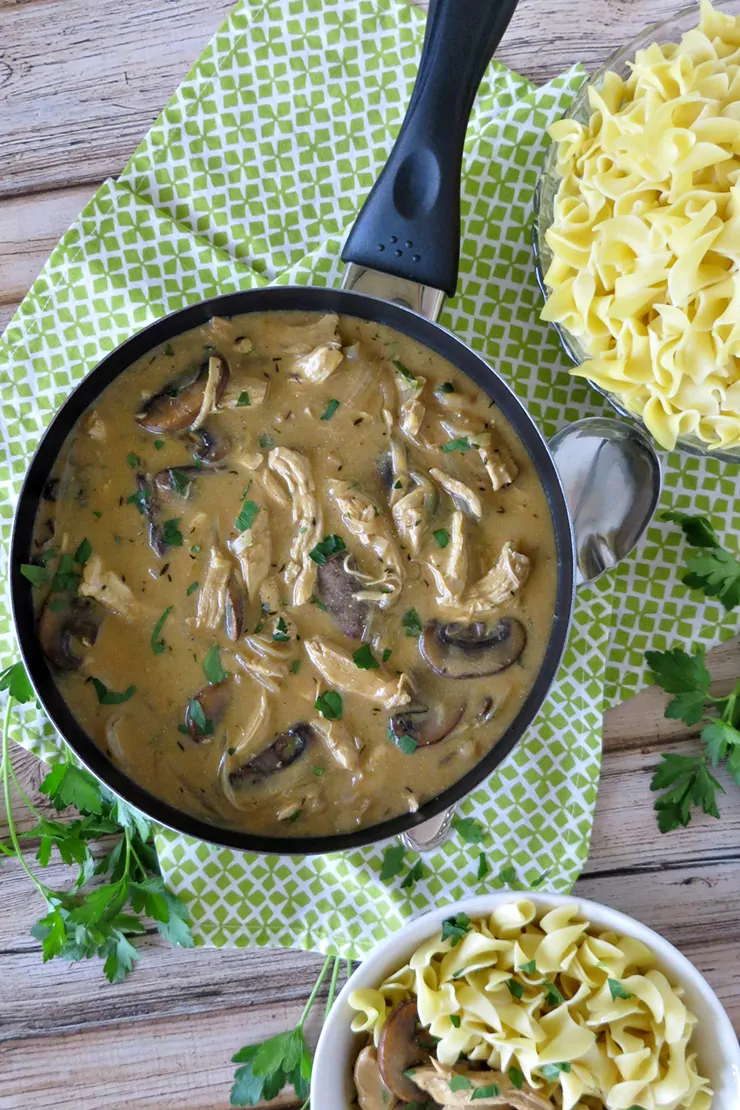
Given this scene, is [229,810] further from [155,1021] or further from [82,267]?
[82,267]

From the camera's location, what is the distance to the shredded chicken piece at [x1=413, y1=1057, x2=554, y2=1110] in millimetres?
3004

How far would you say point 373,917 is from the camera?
3271 mm

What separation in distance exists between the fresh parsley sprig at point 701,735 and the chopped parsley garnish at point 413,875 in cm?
83

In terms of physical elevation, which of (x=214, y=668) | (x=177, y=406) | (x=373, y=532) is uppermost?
(x=177, y=406)

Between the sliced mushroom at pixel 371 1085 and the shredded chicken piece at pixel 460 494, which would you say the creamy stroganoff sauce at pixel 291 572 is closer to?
the shredded chicken piece at pixel 460 494

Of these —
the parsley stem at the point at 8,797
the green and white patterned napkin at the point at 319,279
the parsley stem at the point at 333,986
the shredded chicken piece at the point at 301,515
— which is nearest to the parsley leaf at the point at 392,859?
the green and white patterned napkin at the point at 319,279

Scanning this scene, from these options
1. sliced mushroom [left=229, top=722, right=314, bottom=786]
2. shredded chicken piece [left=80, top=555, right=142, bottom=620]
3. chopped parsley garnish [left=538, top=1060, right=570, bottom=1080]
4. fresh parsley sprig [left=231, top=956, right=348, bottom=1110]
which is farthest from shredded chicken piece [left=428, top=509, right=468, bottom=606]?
chopped parsley garnish [left=538, top=1060, right=570, bottom=1080]

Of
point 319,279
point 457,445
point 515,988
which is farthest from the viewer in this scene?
point 319,279

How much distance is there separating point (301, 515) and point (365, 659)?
462mm

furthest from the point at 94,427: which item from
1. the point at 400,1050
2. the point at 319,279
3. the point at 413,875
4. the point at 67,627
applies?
the point at 400,1050

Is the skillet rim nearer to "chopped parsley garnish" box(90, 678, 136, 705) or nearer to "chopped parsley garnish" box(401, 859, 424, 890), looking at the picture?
"chopped parsley garnish" box(90, 678, 136, 705)

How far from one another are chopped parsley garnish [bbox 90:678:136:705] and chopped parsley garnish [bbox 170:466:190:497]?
0.60 meters

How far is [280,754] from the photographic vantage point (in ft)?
9.27

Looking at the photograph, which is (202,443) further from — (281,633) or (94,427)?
(281,633)
